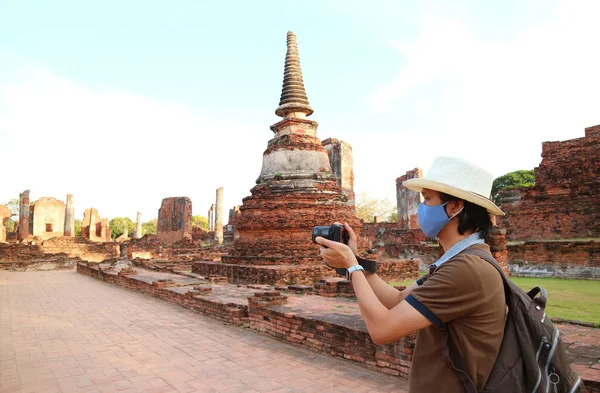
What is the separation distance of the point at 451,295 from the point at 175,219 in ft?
97.0

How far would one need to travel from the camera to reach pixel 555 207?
13016mm

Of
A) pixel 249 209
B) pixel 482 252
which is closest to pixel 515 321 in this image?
pixel 482 252

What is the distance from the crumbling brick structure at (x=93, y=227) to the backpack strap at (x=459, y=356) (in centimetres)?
4233

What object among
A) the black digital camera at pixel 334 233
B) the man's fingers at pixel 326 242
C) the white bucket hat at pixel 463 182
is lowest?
the man's fingers at pixel 326 242

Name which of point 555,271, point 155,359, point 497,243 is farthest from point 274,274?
point 555,271

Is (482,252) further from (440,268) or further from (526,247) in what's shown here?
(526,247)

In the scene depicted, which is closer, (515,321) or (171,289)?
(515,321)

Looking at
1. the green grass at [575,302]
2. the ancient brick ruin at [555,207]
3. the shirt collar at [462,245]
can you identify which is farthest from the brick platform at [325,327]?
the ancient brick ruin at [555,207]

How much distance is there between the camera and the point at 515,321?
4.13 feet

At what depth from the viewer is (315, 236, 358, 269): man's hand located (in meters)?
1.59

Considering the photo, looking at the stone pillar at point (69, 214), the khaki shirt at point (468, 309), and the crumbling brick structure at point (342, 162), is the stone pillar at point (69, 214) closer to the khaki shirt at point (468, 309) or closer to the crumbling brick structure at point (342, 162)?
the crumbling brick structure at point (342, 162)

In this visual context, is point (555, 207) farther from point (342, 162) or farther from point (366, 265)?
point (366, 265)

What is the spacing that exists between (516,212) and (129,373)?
13.5 metres

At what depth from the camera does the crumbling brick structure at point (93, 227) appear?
39.4m
